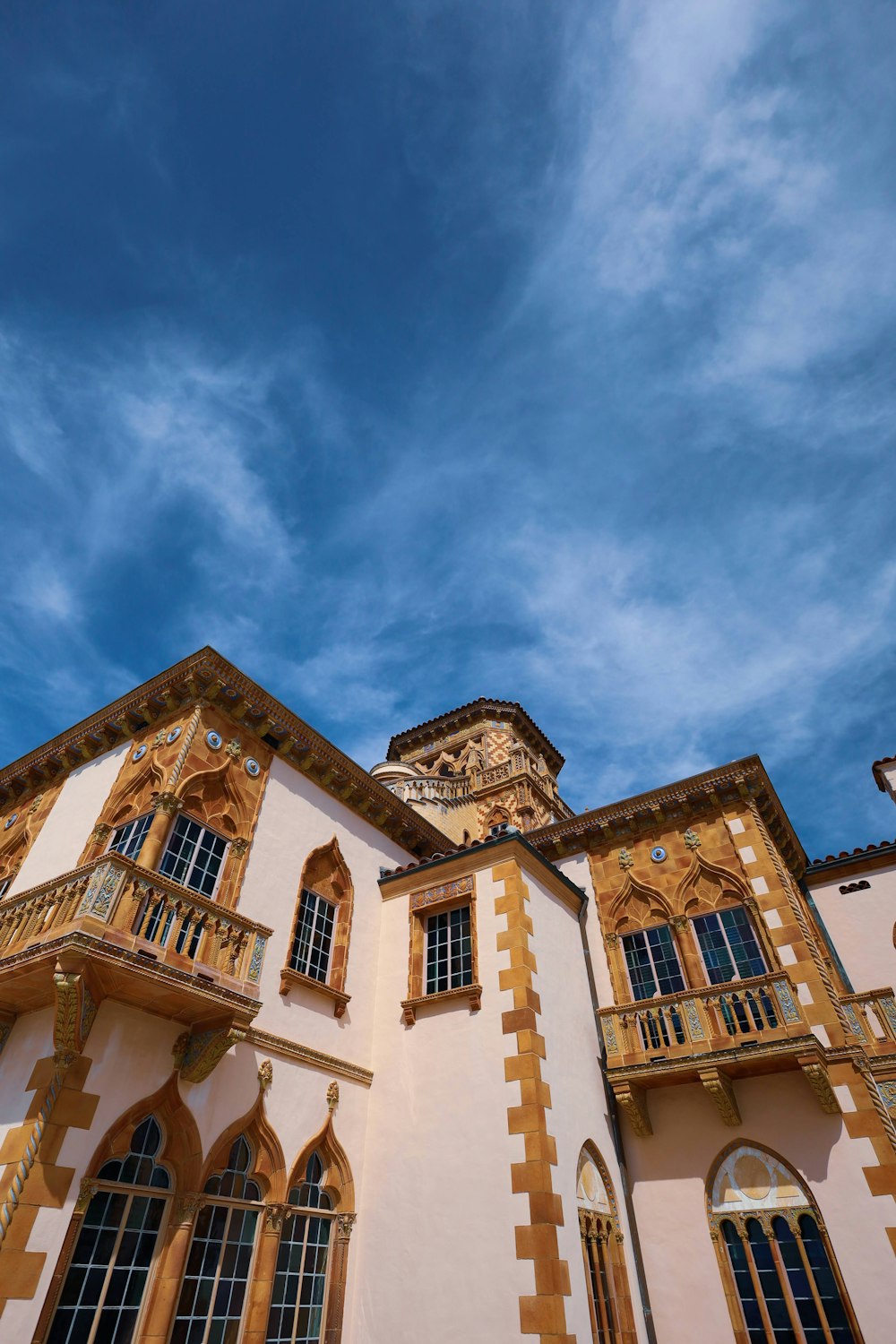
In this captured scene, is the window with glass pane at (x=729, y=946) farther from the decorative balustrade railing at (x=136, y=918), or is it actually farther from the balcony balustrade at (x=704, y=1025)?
the decorative balustrade railing at (x=136, y=918)

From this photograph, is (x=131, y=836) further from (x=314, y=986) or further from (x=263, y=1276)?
(x=263, y=1276)

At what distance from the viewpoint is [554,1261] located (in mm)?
9336

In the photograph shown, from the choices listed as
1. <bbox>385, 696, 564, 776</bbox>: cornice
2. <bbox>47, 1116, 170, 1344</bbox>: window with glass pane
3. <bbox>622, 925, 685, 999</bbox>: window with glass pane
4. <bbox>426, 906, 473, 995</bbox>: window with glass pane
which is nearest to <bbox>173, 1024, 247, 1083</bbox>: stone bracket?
<bbox>47, 1116, 170, 1344</bbox>: window with glass pane

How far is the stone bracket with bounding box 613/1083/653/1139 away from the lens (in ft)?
41.0

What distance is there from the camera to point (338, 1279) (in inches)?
416

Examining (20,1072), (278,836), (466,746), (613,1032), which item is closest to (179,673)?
(278,836)

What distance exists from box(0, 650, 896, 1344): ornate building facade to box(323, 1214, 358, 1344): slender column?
0.03m

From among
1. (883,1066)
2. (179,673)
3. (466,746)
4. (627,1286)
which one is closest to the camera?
(627,1286)

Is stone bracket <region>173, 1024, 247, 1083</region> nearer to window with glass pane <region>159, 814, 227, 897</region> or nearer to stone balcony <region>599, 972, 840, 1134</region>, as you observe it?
window with glass pane <region>159, 814, 227, 897</region>

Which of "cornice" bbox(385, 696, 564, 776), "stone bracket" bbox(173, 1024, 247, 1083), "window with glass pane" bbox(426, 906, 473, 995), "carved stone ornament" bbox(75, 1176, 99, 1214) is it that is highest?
"cornice" bbox(385, 696, 564, 776)

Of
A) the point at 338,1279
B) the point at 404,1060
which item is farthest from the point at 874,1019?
the point at 338,1279

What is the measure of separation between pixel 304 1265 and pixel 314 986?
3655 mm

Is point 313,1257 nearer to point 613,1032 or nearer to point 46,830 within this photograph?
point 613,1032

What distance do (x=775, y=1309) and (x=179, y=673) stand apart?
13.4 m
